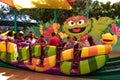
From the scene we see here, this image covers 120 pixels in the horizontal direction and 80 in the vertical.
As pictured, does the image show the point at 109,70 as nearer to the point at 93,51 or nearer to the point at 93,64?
the point at 93,64

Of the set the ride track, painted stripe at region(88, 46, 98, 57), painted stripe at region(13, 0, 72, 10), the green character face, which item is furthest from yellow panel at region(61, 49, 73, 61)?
painted stripe at region(13, 0, 72, 10)

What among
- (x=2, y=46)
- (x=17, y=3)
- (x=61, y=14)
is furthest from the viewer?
(x=61, y=14)

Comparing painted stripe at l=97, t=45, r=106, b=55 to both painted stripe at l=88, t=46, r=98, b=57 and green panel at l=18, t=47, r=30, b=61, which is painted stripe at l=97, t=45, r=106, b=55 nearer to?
painted stripe at l=88, t=46, r=98, b=57

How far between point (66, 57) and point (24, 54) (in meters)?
1.67

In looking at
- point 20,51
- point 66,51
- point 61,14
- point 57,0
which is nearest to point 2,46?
point 20,51

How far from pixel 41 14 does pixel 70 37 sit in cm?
1397

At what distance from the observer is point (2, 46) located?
420 inches

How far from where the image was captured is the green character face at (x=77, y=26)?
983 cm

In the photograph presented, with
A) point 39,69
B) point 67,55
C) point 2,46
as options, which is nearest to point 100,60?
point 67,55

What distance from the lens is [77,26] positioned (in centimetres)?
983

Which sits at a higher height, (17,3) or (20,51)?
(17,3)

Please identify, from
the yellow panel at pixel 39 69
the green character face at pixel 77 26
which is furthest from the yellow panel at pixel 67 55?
the green character face at pixel 77 26

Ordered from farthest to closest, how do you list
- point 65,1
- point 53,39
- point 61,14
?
point 61,14
point 65,1
point 53,39

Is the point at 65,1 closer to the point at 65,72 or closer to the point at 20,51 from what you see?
the point at 20,51
